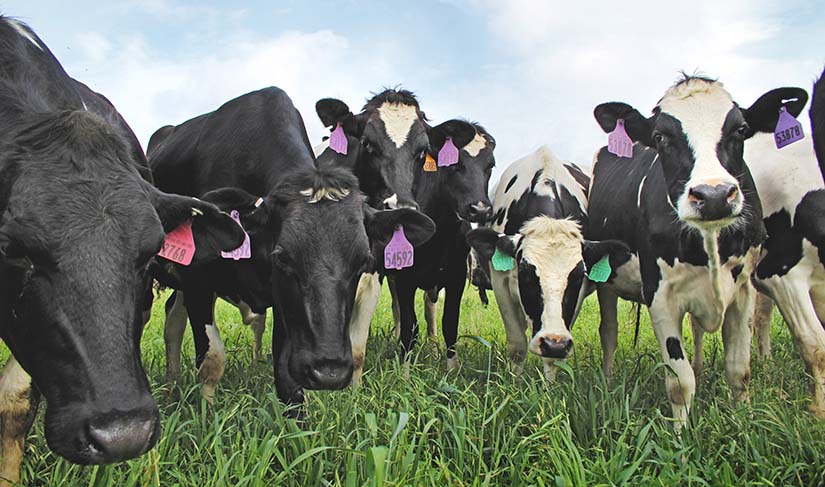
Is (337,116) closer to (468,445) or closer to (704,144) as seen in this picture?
(704,144)

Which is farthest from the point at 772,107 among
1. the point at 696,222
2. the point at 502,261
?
the point at 502,261

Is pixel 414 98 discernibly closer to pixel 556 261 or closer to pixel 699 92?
pixel 556 261

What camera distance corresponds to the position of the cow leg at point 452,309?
698 centimetres

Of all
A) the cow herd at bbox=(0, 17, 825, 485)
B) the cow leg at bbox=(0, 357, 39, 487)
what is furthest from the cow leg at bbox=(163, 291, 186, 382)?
the cow leg at bbox=(0, 357, 39, 487)

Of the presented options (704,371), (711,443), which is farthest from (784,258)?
(711,443)

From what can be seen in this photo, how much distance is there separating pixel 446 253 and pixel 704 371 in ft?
9.08

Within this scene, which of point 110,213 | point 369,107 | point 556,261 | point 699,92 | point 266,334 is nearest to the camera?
point 110,213

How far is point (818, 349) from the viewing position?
4945 millimetres

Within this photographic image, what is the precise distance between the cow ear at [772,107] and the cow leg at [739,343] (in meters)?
1.11

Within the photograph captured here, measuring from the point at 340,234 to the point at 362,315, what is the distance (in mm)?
1867

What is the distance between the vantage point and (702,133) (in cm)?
456

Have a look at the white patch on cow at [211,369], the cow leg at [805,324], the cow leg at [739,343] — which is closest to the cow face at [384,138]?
the white patch on cow at [211,369]

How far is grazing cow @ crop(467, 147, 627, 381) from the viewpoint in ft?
17.7

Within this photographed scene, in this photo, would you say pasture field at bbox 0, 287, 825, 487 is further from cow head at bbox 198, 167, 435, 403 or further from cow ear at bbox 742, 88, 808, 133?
cow ear at bbox 742, 88, 808, 133
